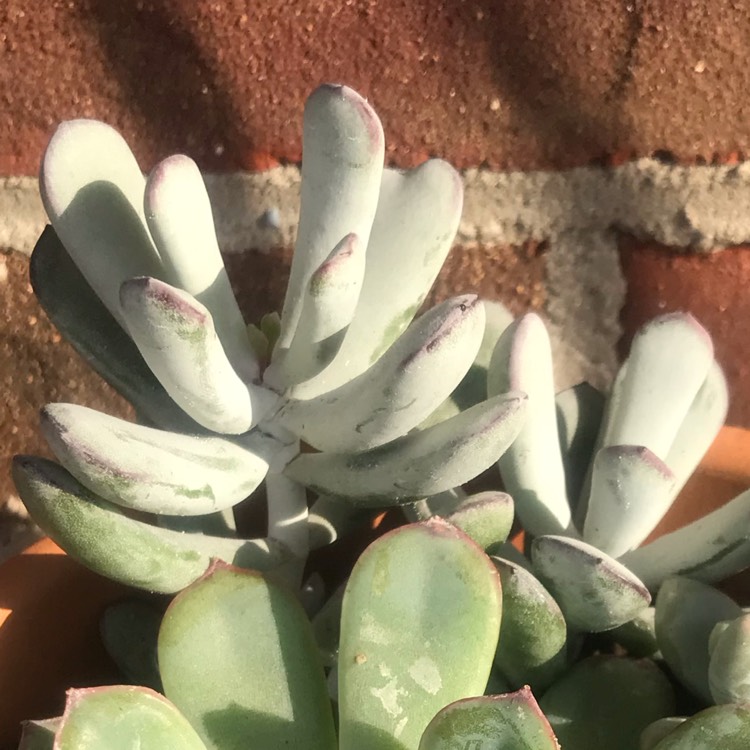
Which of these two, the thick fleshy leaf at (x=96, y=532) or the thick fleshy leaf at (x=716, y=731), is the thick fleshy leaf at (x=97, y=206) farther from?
the thick fleshy leaf at (x=716, y=731)

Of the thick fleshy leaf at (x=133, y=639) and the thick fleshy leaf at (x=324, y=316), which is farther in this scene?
the thick fleshy leaf at (x=133, y=639)

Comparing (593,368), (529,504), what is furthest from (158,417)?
(593,368)

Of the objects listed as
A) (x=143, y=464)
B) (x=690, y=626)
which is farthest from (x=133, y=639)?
(x=690, y=626)

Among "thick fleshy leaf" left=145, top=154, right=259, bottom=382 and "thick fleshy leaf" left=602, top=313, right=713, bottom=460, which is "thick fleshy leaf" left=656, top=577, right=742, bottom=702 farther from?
"thick fleshy leaf" left=145, top=154, right=259, bottom=382

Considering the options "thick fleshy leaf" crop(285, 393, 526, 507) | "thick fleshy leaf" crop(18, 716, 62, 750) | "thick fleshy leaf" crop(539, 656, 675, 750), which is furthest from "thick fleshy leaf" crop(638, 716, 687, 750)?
"thick fleshy leaf" crop(18, 716, 62, 750)

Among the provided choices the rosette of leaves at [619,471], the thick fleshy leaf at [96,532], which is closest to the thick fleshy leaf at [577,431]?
the rosette of leaves at [619,471]

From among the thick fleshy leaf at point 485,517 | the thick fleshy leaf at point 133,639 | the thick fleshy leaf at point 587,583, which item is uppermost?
the thick fleshy leaf at point 485,517

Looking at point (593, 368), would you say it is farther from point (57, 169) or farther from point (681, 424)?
point (57, 169)
